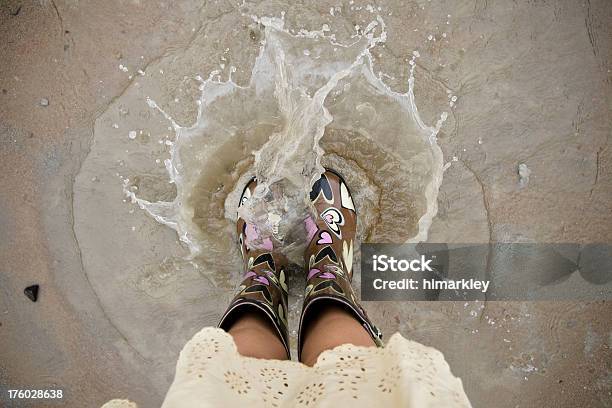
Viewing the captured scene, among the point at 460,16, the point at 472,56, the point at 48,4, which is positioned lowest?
the point at 472,56

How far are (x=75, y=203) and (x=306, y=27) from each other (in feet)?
3.53

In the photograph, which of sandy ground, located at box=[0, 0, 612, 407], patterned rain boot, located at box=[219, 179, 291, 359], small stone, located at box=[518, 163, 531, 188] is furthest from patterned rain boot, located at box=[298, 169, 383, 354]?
small stone, located at box=[518, 163, 531, 188]

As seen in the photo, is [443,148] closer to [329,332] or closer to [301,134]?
[301,134]

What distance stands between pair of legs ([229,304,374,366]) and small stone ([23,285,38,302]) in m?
0.92

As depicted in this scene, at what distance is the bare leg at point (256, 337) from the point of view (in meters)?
1.17

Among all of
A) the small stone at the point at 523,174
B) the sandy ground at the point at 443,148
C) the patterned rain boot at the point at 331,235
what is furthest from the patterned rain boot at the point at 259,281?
the small stone at the point at 523,174

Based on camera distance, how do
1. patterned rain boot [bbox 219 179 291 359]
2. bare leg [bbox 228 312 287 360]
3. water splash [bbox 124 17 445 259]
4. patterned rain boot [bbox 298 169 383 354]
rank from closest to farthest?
bare leg [bbox 228 312 287 360] < patterned rain boot [bbox 219 179 291 359] < patterned rain boot [bbox 298 169 383 354] < water splash [bbox 124 17 445 259]

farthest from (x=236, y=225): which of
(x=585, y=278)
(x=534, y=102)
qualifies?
(x=585, y=278)

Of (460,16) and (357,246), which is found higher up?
(460,16)

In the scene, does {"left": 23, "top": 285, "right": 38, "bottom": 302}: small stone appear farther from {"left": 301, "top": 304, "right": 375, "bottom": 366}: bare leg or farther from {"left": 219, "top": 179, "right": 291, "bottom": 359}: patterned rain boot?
{"left": 301, "top": 304, "right": 375, "bottom": 366}: bare leg

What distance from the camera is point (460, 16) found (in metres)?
1.71

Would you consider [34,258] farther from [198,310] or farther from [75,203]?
[198,310]

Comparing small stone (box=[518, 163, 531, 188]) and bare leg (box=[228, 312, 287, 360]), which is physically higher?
→ small stone (box=[518, 163, 531, 188])

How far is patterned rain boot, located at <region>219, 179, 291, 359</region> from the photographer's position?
1.38 m
